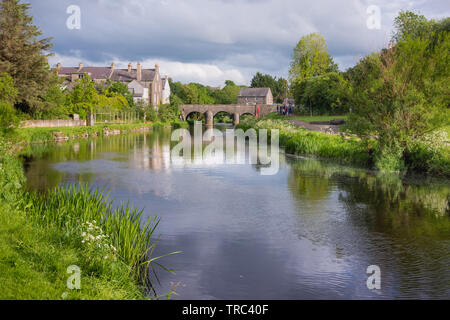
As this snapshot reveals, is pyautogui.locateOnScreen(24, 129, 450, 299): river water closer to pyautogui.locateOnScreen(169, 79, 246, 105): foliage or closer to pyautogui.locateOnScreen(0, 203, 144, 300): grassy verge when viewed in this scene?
pyautogui.locateOnScreen(0, 203, 144, 300): grassy verge

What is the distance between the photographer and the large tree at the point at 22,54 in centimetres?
4191

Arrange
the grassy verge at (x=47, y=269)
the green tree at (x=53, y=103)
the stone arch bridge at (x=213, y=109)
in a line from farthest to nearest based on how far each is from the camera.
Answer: the stone arch bridge at (x=213, y=109) < the green tree at (x=53, y=103) < the grassy verge at (x=47, y=269)

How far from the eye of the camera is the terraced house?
95588 millimetres

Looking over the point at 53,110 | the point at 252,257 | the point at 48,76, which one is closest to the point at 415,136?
the point at 252,257

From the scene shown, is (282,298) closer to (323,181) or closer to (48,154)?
(323,181)

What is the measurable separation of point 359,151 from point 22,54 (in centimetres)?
3333

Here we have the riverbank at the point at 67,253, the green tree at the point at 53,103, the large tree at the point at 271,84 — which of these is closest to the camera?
the riverbank at the point at 67,253

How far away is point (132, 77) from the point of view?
100125mm

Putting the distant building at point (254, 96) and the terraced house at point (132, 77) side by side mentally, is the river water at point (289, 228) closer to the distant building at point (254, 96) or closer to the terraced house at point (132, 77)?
the terraced house at point (132, 77)

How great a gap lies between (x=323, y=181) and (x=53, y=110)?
39368mm

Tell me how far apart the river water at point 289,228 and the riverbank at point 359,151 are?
4.10 ft

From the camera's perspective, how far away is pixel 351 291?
8.46 meters

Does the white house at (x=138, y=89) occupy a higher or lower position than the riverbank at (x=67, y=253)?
higher

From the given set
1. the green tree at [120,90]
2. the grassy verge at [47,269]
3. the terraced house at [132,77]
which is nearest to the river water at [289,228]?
the grassy verge at [47,269]
